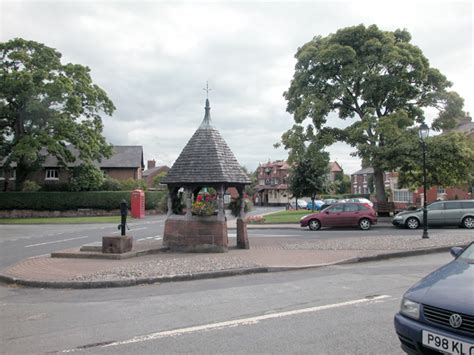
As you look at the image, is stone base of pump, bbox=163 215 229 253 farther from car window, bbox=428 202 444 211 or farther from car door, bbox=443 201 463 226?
car door, bbox=443 201 463 226

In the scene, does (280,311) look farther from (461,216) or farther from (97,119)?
(97,119)

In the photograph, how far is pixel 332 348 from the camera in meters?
4.62

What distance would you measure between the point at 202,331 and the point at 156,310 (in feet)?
4.88

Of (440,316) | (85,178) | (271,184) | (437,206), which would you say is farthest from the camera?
(271,184)

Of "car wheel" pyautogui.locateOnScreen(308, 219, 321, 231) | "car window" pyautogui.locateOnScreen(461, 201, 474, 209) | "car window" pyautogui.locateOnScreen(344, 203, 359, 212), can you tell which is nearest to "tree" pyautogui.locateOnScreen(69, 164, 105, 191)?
"car wheel" pyautogui.locateOnScreen(308, 219, 321, 231)

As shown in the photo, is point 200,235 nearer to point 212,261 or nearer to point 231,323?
point 212,261

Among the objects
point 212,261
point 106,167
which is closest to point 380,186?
point 212,261

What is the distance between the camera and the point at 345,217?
22.7 metres

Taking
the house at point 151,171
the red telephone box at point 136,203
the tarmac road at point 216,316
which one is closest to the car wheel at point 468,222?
the tarmac road at point 216,316

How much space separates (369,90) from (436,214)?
9.38 meters

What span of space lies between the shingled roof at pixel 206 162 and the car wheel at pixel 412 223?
11.7 meters

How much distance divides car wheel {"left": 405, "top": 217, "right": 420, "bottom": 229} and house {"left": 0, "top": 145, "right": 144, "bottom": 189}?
3683 centimetres

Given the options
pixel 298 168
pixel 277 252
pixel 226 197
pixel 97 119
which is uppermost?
pixel 97 119

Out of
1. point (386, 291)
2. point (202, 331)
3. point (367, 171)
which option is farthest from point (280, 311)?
point (367, 171)
